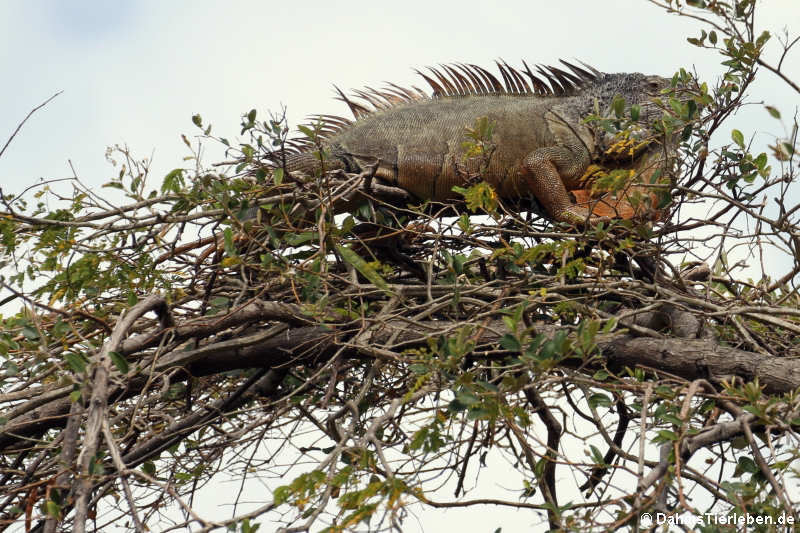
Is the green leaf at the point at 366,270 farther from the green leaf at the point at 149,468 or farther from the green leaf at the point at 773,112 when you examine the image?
the green leaf at the point at 773,112

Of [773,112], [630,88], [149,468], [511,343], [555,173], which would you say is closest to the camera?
[511,343]

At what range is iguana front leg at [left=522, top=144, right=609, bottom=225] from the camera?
191 inches

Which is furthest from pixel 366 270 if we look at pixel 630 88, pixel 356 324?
pixel 630 88

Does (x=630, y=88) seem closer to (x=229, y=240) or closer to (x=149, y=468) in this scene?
(x=229, y=240)

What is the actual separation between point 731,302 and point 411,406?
136 centimetres

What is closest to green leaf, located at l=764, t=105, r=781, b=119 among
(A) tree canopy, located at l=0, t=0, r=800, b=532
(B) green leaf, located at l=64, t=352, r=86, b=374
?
(A) tree canopy, located at l=0, t=0, r=800, b=532

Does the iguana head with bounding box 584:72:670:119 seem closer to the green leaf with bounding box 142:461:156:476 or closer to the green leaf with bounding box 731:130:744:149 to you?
the green leaf with bounding box 731:130:744:149

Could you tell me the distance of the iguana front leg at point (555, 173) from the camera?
4.86 m

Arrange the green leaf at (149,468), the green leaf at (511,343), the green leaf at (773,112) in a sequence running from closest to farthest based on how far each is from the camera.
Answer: the green leaf at (511,343)
the green leaf at (773,112)
the green leaf at (149,468)

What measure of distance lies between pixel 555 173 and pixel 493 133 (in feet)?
1.28

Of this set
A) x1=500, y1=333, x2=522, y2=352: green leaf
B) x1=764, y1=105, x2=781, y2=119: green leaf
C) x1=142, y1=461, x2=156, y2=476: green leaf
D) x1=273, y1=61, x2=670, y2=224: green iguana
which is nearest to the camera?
x1=500, y1=333, x2=522, y2=352: green leaf

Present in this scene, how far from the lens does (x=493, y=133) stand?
5.03 meters

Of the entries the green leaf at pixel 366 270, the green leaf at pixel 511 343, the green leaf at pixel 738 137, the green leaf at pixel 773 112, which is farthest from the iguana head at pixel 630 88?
the green leaf at pixel 511 343

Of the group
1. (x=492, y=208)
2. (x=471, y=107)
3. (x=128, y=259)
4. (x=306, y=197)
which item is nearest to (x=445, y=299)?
(x=492, y=208)
